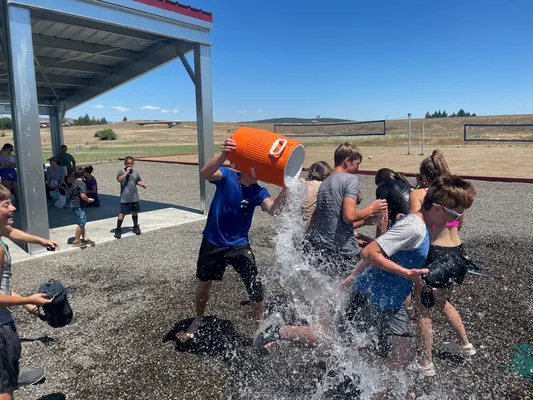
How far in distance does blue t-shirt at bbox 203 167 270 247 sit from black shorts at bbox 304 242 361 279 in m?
0.63

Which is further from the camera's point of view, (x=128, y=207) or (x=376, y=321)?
(x=128, y=207)

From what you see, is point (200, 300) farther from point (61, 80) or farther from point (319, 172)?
point (61, 80)

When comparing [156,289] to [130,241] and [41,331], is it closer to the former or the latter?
[41,331]

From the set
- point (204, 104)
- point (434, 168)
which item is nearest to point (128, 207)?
point (204, 104)

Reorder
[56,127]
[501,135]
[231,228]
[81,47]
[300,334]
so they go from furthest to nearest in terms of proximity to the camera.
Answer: [501,135], [56,127], [81,47], [231,228], [300,334]

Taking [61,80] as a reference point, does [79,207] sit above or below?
Answer: below

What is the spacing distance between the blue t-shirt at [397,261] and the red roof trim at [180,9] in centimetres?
702

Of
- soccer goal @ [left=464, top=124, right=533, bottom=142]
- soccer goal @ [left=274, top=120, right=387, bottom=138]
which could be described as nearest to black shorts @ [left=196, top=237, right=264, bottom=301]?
soccer goal @ [left=274, top=120, right=387, bottom=138]

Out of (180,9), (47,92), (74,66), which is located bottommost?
(47,92)

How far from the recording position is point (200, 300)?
3711mm

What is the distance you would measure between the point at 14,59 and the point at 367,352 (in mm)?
6250

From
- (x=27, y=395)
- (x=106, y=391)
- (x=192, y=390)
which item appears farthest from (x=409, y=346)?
(x=27, y=395)

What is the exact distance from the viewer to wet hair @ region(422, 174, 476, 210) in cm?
271

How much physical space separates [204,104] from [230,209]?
5.90 meters
